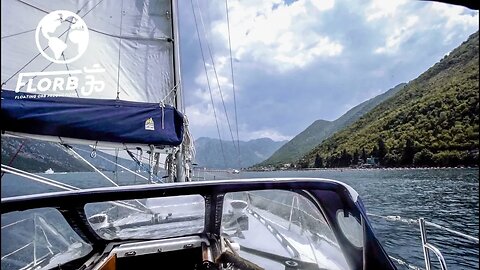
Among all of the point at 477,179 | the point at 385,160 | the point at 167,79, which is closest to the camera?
the point at 477,179

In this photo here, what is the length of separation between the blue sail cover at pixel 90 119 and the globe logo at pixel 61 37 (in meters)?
1.38

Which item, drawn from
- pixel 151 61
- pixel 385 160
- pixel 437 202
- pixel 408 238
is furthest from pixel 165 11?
Answer: pixel 437 202

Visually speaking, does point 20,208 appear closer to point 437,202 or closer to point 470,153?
point 470,153

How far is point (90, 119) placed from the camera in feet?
11.0

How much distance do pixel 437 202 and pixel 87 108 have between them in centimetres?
2511

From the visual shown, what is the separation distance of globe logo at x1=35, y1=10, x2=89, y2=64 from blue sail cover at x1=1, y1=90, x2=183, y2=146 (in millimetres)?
1377

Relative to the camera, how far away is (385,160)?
5.64 metres

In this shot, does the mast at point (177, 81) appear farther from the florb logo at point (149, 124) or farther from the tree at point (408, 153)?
the tree at point (408, 153)

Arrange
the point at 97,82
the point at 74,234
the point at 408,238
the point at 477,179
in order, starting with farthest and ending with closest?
the point at 408,238 < the point at 97,82 < the point at 74,234 < the point at 477,179

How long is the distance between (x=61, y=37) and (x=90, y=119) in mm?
2102

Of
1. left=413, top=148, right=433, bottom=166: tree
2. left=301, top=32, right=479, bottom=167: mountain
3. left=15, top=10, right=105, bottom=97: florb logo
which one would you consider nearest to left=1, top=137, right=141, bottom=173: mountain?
left=15, top=10, right=105, bottom=97: florb logo

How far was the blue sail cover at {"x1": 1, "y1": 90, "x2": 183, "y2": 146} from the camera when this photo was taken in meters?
2.95

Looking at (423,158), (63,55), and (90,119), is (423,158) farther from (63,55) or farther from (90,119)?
(63,55)

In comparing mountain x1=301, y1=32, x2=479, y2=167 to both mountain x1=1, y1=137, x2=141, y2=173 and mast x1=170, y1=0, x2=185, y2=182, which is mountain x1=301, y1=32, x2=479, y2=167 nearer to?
mountain x1=1, y1=137, x2=141, y2=173
